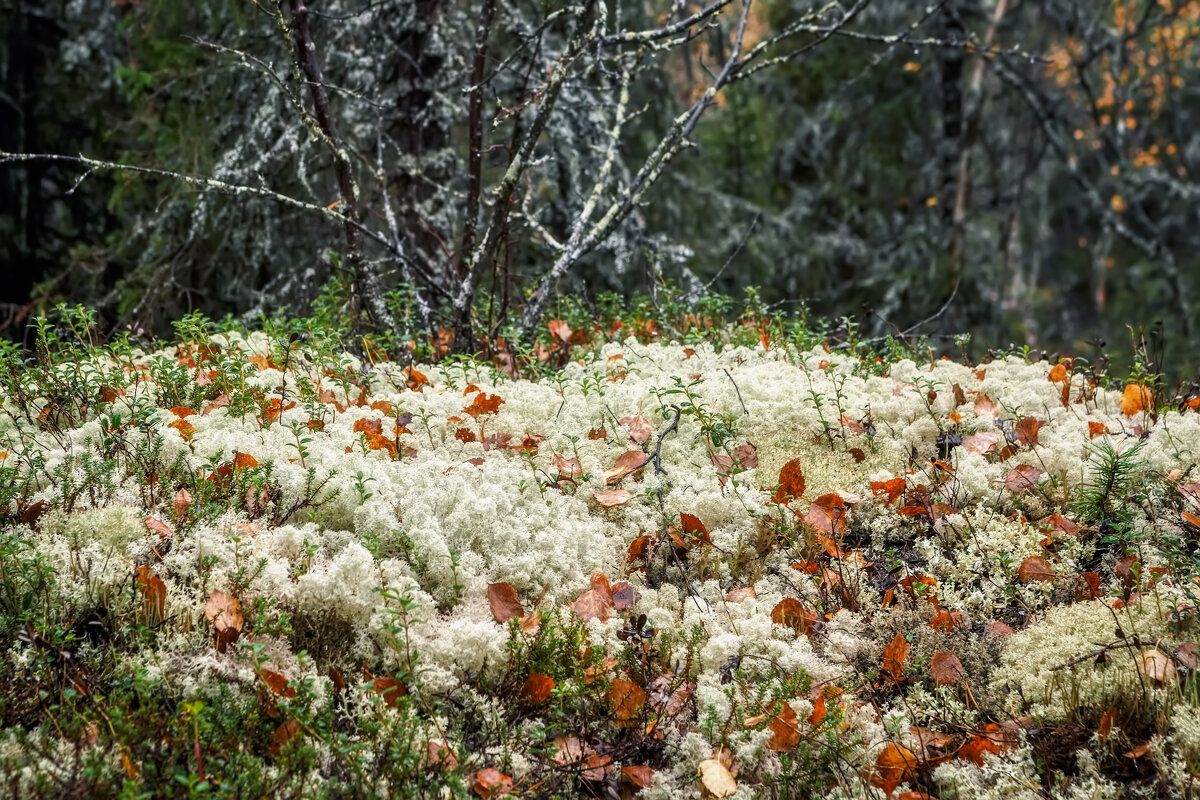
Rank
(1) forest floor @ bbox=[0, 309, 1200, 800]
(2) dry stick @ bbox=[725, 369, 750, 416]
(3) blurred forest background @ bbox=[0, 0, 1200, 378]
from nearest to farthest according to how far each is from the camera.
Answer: (1) forest floor @ bbox=[0, 309, 1200, 800], (2) dry stick @ bbox=[725, 369, 750, 416], (3) blurred forest background @ bbox=[0, 0, 1200, 378]

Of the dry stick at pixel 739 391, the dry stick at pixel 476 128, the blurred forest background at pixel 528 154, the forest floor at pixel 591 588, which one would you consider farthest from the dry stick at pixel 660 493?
the dry stick at pixel 476 128

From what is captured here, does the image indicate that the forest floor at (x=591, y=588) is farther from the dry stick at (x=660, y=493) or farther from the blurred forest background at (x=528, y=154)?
the blurred forest background at (x=528, y=154)

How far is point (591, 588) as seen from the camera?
271cm

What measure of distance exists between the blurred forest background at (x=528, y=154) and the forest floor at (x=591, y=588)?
106 cm

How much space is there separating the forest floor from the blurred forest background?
1.06 metres

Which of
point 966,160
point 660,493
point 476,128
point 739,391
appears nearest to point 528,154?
point 476,128

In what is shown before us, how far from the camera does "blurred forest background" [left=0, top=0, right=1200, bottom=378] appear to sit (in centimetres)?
512

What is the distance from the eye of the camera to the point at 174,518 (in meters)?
2.58

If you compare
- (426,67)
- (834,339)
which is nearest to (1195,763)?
(834,339)

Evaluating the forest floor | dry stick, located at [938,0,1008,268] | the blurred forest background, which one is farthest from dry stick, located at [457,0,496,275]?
dry stick, located at [938,0,1008,268]

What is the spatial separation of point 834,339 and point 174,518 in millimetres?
3997

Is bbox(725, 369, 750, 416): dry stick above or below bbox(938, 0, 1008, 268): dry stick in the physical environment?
below

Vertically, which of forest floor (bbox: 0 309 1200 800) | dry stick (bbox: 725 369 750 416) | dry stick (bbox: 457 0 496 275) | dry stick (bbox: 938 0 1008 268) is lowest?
forest floor (bbox: 0 309 1200 800)

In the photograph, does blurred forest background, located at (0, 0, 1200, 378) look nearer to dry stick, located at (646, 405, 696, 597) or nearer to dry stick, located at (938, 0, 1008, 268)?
dry stick, located at (938, 0, 1008, 268)
